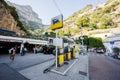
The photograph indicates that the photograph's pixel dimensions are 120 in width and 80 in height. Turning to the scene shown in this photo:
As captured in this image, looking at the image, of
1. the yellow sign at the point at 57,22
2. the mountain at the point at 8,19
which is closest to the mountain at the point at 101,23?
the mountain at the point at 8,19

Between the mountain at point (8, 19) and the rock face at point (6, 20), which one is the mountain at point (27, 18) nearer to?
the mountain at point (8, 19)

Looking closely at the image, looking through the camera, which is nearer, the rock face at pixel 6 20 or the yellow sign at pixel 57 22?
the yellow sign at pixel 57 22

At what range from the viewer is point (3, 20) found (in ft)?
104

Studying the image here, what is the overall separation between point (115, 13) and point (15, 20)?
80951 mm

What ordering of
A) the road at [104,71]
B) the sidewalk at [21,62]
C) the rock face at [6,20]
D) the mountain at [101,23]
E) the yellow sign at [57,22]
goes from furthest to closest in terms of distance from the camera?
the mountain at [101,23], the rock face at [6,20], the yellow sign at [57,22], the sidewalk at [21,62], the road at [104,71]

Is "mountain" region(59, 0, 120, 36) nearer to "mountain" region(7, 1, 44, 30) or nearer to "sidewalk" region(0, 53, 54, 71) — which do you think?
"mountain" region(7, 1, 44, 30)

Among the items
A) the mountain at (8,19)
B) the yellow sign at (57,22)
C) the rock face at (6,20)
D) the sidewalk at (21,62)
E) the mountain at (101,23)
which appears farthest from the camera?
the mountain at (101,23)

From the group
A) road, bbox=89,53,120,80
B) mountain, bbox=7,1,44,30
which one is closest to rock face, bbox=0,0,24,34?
road, bbox=89,53,120,80

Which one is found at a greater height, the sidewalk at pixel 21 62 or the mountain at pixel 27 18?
the mountain at pixel 27 18

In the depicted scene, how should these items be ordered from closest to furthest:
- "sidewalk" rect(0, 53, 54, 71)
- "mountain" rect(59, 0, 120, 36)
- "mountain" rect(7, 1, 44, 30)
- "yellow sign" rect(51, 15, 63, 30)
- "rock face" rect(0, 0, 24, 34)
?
"sidewalk" rect(0, 53, 54, 71) < "yellow sign" rect(51, 15, 63, 30) < "rock face" rect(0, 0, 24, 34) < "mountain" rect(59, 0, 120, 36) < "mountain" rect(7, 1, 44, 30)

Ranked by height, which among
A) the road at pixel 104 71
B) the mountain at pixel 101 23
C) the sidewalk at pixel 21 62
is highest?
the mountain at pixel 101 23

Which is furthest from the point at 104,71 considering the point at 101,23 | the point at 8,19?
the point at 101,23

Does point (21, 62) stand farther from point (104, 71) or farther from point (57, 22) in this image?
point (104, 71)

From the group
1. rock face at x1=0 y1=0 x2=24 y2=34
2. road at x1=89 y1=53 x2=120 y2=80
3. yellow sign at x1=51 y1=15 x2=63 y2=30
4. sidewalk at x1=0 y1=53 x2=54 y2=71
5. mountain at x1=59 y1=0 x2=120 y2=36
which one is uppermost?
mountain at x1=59 y1=0 x2=120 y2=36
